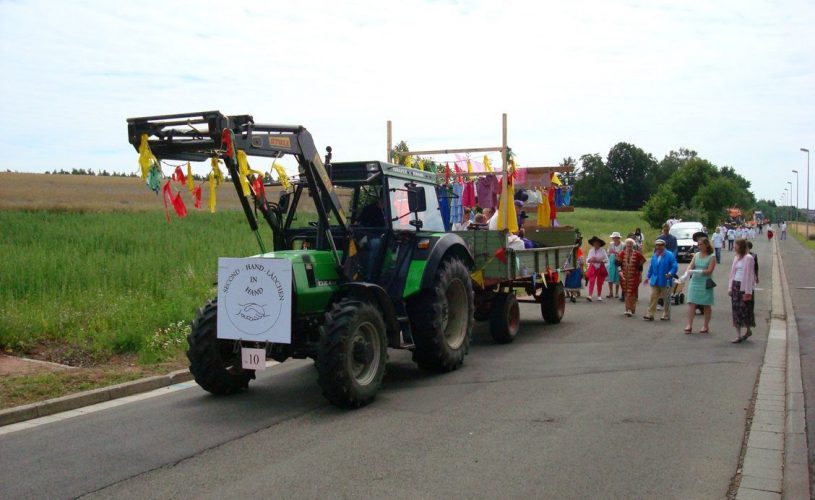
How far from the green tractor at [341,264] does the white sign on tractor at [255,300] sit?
45 mm

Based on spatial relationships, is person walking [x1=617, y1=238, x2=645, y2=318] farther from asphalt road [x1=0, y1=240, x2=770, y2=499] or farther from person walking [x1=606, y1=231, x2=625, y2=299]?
asphalt road [x1=0, y1=240, x2=770, y2=499]

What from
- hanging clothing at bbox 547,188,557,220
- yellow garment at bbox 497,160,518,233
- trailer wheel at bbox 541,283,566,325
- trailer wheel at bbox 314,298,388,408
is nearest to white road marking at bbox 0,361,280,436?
trailer wheel at bbox 314,298,388,408

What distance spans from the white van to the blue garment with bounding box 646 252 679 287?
754 inches

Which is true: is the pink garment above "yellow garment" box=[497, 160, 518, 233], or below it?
below

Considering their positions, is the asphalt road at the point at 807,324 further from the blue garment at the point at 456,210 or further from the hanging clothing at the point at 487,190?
the blue garment at the point at 456,210

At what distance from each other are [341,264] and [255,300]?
3.91ft

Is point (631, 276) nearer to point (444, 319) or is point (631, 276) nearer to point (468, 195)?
point (468, 195)

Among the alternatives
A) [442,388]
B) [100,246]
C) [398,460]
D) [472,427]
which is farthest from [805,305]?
[100,246]

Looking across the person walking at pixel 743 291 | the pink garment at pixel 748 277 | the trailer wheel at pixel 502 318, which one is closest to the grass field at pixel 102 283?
the trailer wheel at pixel 502 318

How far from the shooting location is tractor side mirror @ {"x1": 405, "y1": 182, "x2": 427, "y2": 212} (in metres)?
9.02

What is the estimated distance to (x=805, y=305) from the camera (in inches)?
676

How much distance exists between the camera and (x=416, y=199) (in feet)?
29.6

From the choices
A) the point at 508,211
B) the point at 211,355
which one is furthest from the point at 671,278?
the point at 211,355

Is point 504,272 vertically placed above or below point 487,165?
below
